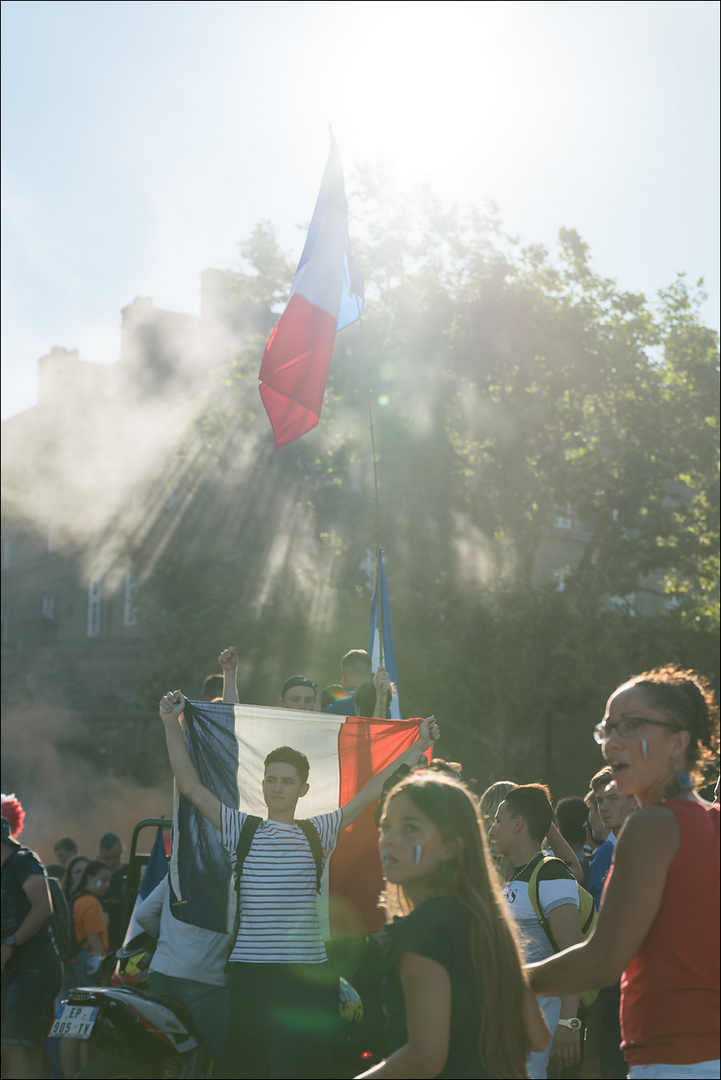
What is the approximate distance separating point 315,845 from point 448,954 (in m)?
2.18

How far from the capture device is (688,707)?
8.59 feet

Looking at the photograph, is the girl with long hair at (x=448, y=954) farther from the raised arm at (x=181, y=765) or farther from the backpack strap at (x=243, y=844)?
the raised arm at (x=181, y=765)

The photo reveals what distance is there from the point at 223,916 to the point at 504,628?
15086 millimetres

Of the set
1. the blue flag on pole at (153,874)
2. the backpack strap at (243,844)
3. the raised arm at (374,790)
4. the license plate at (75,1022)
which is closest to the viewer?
the backpack strap at (243,844)

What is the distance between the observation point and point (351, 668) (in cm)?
717

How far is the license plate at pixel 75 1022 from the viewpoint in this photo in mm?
4562

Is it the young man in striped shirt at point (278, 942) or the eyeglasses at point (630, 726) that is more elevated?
the eyeglasses at point (630, 726)

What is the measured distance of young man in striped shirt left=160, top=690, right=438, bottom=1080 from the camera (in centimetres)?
413

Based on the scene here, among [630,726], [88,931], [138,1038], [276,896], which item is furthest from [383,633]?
[630,726]

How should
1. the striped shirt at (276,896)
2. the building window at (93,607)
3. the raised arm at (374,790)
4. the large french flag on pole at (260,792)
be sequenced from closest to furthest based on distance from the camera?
the striped shirt at (276,896)
the raised arm at (374,790)
the large french flag on pole at (260,792)
the building window at (93,607)

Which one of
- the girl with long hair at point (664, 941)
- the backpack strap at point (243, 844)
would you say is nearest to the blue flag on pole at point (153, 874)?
the backpack strap at point (243, 844)

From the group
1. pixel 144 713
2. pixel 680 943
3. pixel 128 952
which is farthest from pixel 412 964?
pixel 144 713

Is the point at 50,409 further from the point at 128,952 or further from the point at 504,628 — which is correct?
the point at 128,952

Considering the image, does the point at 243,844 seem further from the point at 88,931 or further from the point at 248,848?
the point at 88,931
